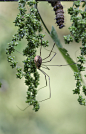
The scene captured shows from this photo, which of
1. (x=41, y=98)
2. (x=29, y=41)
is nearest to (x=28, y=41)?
(x=29, y=41)

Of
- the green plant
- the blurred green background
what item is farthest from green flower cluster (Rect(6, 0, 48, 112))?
the blurred green background

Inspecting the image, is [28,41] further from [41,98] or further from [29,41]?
[41,98]

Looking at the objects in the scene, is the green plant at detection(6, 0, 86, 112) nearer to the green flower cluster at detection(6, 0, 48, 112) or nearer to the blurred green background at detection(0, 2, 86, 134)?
the green flower cluster at detection(6, 0, 48, 112)

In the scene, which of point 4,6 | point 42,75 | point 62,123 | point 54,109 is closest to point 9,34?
point 4,6

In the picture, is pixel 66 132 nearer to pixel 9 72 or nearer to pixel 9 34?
pixel 9 72

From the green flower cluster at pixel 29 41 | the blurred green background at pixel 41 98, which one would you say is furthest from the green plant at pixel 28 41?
the blurred green background at pixel 41 98

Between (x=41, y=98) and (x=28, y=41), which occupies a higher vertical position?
(x=28, y=41)

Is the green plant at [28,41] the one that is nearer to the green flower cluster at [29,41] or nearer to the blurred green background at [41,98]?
the green flower cluster at [29,41]
